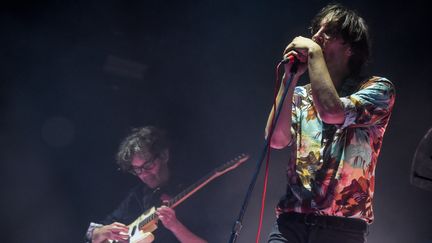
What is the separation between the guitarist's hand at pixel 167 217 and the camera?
3559 millimetres

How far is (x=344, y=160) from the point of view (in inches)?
63.7

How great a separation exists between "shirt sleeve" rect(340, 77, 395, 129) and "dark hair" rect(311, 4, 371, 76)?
232mm

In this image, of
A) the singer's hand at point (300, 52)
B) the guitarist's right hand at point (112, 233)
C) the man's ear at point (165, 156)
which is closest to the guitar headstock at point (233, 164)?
the man's ear at point (165, 156)

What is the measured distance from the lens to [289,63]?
5.11 feet

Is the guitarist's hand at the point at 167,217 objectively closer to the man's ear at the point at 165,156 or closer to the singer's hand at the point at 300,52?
the man's ear at the point at 165,156

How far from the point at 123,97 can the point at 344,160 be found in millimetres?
3605

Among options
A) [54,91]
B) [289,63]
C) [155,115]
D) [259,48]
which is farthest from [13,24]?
[289,63]

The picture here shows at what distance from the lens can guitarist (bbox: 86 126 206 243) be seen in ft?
13.0

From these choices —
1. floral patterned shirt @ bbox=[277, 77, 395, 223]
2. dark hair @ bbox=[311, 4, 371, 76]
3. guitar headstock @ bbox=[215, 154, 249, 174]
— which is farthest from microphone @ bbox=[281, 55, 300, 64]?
guitar headstock @ bbox=[215, 154, 249, 174]

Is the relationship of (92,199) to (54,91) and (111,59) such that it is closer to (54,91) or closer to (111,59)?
(54,91)

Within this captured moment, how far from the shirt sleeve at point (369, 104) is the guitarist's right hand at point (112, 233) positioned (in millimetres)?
2824

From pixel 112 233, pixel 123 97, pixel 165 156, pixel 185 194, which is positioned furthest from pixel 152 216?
pixel 123 97

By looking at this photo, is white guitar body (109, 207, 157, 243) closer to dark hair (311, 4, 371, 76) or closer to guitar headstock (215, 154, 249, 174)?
guitar headstock (215, 154, 249, 174)

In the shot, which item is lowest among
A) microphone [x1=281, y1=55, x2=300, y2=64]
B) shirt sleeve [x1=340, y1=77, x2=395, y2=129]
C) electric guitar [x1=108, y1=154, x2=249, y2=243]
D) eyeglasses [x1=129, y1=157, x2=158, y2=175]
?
electric guitar [x1=108, y1=154, x2=249, y2=243]
